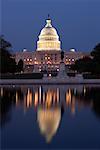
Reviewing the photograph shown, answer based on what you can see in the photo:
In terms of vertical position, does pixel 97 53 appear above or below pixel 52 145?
above

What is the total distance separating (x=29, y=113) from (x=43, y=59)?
13629 centimetres

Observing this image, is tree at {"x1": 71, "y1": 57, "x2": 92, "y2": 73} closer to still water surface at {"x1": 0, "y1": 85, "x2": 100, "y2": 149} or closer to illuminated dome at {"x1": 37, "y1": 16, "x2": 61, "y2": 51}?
still water surface at {"x1": 0, "y1": 85, "x2": 100, "y2": 149}

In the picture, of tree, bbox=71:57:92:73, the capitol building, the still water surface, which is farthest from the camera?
the capitol building

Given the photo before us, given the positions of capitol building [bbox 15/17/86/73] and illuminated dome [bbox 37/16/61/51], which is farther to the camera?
capitol building [bbox 15/17/86/73]

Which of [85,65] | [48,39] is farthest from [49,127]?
[48,39]

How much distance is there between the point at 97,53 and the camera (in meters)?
66.3

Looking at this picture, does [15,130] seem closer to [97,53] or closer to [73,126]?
[73,126]

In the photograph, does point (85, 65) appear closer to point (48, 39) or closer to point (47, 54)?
point (48, 39)

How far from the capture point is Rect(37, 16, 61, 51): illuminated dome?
148m

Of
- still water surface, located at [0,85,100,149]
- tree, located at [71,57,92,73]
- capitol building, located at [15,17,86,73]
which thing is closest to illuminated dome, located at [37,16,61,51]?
capitol building, located at [15,17,86,73]

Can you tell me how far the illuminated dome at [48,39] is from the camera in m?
148

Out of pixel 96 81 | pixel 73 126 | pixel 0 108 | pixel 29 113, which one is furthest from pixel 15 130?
pixel 96 81

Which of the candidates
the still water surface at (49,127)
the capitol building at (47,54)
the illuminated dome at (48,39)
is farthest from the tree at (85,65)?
the capitol building at (47,54)

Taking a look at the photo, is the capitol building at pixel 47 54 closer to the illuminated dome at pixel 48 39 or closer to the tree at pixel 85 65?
the illuminated dome at pixel 48 39
